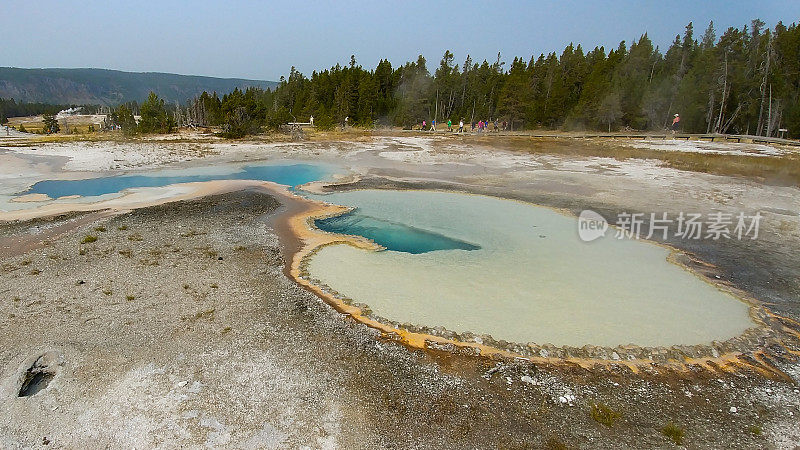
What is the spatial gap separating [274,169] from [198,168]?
413 cm

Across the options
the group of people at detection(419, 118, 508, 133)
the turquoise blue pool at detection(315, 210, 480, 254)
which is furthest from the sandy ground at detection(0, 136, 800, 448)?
the group of people at detection(419, 118, 508, 133)

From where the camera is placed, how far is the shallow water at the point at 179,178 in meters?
18.8

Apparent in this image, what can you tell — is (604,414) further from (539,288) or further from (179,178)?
(179,178)

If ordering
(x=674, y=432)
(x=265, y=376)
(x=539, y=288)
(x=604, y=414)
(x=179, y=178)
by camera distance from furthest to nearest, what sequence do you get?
(x=179, y=178), (x=539, y=288), (x=265, y=376), (x=604, y=414), (x=674, y=432)

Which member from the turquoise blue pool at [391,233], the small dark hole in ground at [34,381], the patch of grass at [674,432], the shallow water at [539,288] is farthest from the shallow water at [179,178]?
the patch of grass at [674,432]

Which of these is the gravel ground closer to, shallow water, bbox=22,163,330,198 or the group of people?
shallow water, bbox=22,163,330,198

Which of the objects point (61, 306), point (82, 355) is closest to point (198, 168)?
point (61, 306)

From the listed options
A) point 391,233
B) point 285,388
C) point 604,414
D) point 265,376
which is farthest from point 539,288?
point 265,376

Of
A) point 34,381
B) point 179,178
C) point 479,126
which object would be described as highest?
point 479,126

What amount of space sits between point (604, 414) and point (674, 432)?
82cm

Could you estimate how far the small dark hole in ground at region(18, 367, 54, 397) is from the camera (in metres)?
5.99

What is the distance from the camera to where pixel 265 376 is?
6418mm

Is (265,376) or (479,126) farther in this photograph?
(479,126)

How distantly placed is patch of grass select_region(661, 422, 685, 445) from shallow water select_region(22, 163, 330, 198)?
1799cm
